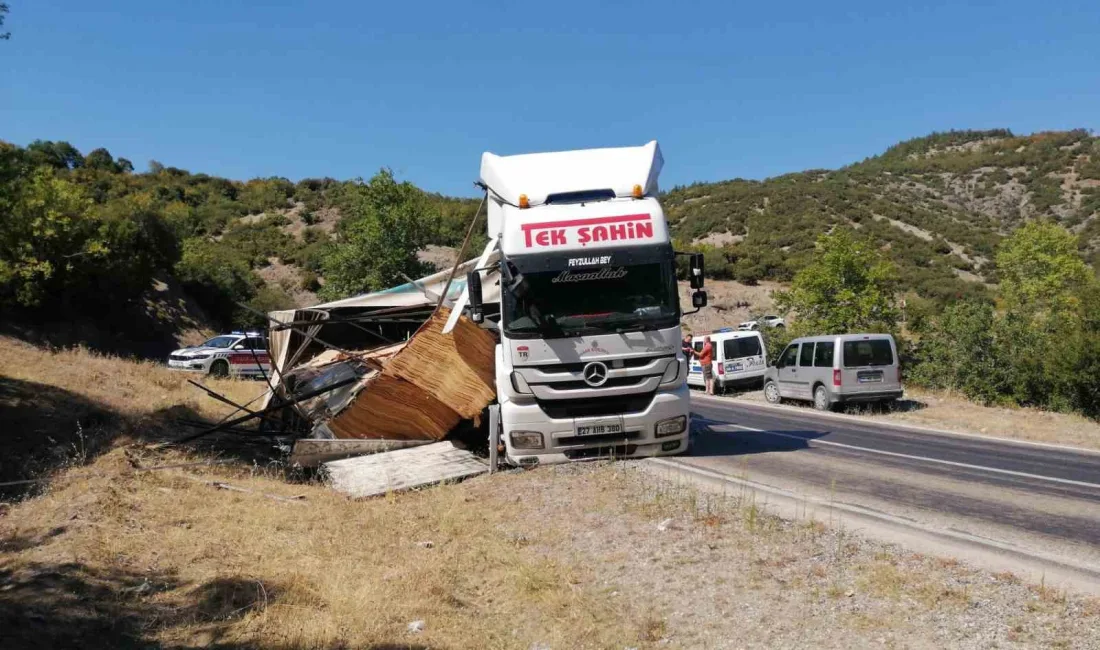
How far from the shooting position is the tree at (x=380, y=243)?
129 ft

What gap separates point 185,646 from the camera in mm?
5184

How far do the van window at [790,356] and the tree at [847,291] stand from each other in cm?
782

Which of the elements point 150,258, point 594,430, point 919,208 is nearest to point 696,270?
point 594,430

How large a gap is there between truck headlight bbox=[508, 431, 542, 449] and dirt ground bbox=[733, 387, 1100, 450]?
10608 mm

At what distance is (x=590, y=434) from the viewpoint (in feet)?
32.0

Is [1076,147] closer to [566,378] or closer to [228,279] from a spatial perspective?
[228,279]

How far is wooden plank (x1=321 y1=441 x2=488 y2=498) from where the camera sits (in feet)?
31.4

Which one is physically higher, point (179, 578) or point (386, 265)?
point (386, 265)

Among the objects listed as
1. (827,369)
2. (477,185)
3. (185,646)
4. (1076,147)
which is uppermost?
(1076,147)

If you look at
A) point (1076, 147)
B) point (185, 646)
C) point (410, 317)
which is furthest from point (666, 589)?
point (1076, 147)

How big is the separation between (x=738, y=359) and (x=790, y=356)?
15.6ft

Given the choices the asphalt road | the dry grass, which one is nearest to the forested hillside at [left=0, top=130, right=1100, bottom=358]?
the dry grass

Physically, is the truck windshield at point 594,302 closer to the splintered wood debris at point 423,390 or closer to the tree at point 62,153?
the splintered wood debris at point 423,390

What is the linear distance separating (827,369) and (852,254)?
11.0 metres
